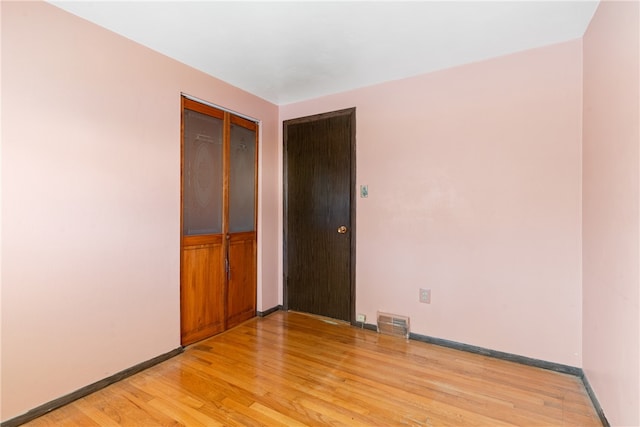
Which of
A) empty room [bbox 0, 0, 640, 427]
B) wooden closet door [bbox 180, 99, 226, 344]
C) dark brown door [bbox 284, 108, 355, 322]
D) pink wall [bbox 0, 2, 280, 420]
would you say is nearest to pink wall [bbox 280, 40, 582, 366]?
empty room [bbox 0, 0, 640, 427]

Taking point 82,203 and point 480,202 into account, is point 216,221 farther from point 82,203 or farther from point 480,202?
point 480,202

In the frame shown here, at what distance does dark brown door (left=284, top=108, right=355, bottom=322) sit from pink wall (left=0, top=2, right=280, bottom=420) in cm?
138

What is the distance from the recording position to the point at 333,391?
2.07 metres

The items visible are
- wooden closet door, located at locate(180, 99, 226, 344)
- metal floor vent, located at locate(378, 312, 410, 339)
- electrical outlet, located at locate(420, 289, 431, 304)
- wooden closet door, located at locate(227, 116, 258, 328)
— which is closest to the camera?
wooden closet door, located at locate(180, 99, 226, 344)

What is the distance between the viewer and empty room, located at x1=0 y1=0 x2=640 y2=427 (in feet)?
5.80

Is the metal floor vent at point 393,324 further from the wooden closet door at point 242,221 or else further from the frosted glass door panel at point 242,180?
the frosted glass door panel at point 242,180

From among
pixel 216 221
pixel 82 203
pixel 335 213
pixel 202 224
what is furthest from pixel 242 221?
pixel 82 203

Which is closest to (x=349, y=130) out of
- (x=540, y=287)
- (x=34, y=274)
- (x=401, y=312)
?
(x=401, y=312)

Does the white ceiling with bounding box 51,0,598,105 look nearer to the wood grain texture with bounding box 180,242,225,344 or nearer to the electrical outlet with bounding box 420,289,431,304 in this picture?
the wood grain texture with bounding box 180,242,225,344

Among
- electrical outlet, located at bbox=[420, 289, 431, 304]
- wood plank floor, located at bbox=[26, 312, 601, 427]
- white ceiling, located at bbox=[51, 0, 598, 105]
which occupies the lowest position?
wood plank floor, located at bbox=[26, 312, 601, 427]

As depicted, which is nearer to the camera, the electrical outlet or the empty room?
the empty room

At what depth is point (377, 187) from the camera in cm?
310

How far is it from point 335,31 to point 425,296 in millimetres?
2390

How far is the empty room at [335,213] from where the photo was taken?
177 cm
